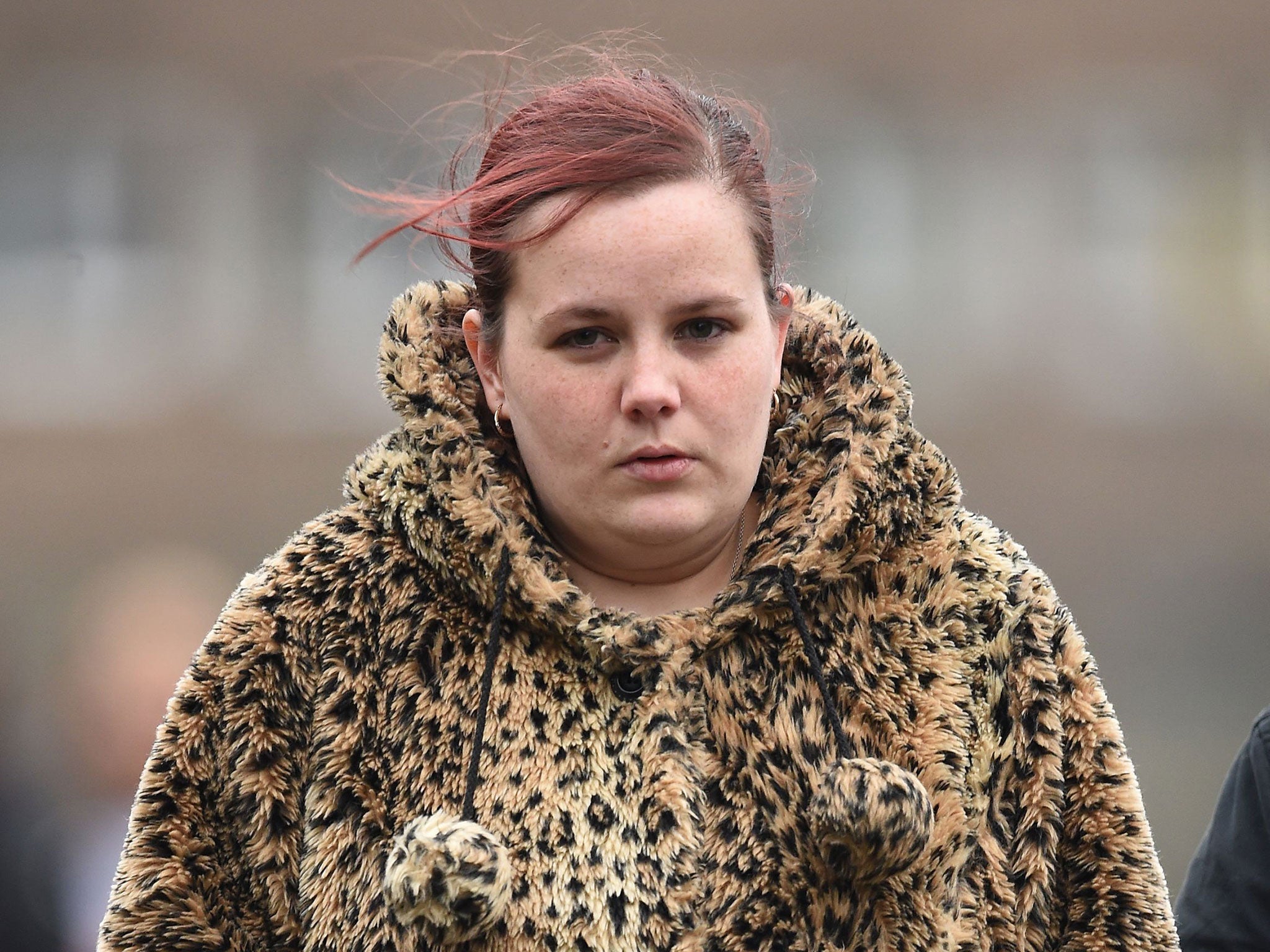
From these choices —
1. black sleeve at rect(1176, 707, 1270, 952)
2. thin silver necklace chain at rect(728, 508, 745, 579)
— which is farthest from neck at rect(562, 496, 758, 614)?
black sleeve at rect(1176, 707, 1270, 952)

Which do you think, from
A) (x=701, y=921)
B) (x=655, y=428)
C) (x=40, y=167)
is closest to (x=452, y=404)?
(x=655, y=428)

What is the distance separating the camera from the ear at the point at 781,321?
73.5 inches

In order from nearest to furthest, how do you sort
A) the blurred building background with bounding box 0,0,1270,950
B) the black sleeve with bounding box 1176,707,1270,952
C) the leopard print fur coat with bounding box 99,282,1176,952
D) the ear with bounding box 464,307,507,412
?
1. the leopard print fur coat with bounding box 99,282,1176,952
2. the ear with bounding box 464,307,507,412
3. the black sleeve with bounding box 1176,707,1270,952
4. the blurred building background with bounding box 0,0,1270,950

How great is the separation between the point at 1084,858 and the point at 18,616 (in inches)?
164

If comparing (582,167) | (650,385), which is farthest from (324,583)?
(582,167)

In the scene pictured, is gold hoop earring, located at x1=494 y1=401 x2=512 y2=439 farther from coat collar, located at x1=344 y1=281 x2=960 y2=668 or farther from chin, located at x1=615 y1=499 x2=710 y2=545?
chin, located at x1=615 y1=499 x2=710 y2=545

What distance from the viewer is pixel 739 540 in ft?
6.23

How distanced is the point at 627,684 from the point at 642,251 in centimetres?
49

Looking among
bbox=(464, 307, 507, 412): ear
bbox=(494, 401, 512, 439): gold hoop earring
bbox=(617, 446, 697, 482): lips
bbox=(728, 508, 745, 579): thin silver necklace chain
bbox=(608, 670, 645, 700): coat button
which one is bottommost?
bbox=(608, 670, 645, 700): coat button

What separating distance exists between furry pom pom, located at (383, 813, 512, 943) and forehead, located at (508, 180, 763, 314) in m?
0.59

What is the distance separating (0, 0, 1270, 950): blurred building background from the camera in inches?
221

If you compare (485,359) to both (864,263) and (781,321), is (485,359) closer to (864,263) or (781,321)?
(781,321)

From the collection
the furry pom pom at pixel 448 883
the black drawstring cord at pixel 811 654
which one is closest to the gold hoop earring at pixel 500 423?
the black drawstring cord at pixel 811 654

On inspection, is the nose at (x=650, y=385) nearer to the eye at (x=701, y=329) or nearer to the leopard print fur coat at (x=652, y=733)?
the eye at (x=701, y=329)
